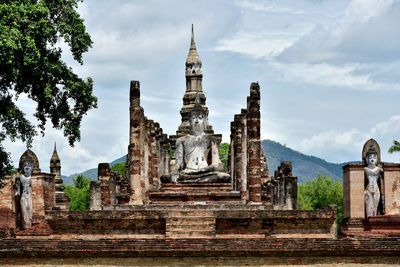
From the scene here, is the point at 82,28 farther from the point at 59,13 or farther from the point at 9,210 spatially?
the point at 9,210

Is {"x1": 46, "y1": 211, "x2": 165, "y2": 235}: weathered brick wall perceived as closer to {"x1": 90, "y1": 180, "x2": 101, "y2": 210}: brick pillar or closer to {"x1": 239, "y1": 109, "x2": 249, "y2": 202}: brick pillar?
{"x1": 90, "y1": 180, "x2": 101, "y2": 210}: brick pillar

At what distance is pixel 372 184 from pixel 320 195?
44.2 metres

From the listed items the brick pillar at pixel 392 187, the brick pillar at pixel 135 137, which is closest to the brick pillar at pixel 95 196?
the brick pillar at pixel 135 137

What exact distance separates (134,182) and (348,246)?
1137 centimetres

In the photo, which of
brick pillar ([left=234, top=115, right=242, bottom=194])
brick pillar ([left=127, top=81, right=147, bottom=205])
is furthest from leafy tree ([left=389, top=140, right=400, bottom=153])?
brick pillar ([left=127, top=81, right=147, bottom=205])

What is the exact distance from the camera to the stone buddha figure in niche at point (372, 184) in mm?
18875

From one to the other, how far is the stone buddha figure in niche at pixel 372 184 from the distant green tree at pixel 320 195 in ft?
130

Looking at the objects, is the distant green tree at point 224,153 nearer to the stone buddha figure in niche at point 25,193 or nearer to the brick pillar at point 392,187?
the stone buddha figure in niche at point 25,193

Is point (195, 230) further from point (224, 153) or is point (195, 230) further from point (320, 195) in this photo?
point (224, 153)

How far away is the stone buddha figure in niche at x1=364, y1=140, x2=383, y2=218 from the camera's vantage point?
1888 cm

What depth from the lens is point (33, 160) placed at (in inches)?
802

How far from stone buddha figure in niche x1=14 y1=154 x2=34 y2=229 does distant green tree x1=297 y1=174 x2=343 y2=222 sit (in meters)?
40.7

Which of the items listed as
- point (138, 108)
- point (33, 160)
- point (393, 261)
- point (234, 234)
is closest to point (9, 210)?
point (33, 160)

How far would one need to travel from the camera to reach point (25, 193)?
64.8 feet
